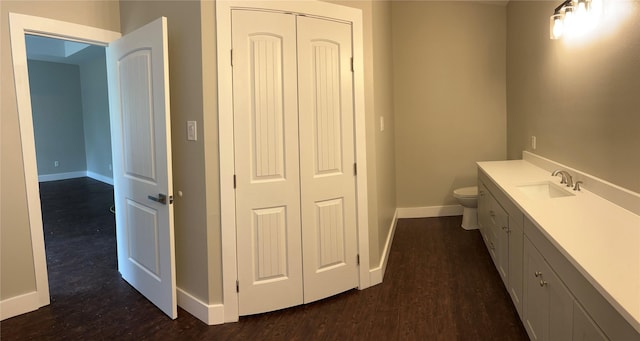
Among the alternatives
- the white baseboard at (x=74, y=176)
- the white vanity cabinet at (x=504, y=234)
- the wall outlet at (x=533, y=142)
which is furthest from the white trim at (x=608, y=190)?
the white baseboard at (x=74, y=176)

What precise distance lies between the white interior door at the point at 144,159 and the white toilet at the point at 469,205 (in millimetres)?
3102

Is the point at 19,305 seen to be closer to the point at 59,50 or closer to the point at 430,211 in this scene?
the point at 430,211

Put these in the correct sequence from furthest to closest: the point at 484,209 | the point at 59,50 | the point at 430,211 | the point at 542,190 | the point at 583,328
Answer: the point at 59,50
the point at 430,211
the point at 484,209
the point at 542,190
the point at 583,328

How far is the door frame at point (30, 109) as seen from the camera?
8.46 ft

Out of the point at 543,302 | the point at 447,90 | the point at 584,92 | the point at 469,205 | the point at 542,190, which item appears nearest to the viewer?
the point at 543,302

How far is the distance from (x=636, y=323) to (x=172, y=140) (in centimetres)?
247

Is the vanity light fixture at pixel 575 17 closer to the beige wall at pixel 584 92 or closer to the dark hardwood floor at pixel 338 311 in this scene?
the beige wall at pixel 584 92

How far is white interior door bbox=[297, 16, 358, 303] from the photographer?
102 inches

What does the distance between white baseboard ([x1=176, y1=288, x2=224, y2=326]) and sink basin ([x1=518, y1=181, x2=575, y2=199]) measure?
84.3 inches

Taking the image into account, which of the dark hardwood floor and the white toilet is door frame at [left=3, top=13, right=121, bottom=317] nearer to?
the dark hardwood floor

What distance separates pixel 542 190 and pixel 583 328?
1.70 m

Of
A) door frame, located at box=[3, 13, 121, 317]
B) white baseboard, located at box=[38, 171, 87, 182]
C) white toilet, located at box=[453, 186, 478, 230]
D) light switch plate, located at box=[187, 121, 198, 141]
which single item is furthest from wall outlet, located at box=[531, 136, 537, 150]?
white baseboard, located at box=[38, 171, 87, 182]

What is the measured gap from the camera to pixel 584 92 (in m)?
2.62

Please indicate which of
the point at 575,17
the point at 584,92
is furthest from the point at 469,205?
the point at 575,17
